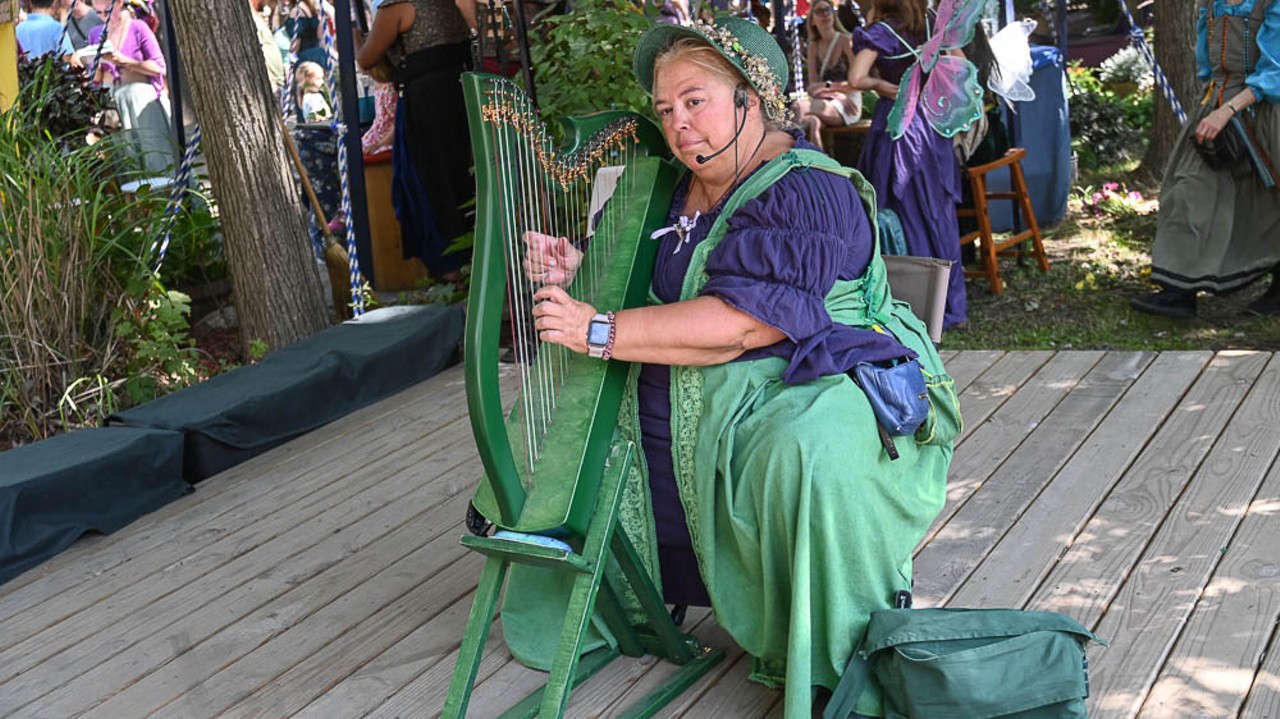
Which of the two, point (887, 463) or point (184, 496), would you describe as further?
point (184, 496)

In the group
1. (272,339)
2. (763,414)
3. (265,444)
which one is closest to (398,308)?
(272,339)

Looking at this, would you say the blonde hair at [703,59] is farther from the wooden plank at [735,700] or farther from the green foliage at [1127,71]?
the green foliage at [1127,71]

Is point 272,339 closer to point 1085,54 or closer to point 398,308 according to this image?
point 398,308

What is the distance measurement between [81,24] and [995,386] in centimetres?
Result: 758

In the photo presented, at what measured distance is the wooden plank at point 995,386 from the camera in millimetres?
3932

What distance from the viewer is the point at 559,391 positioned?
7.77 feet

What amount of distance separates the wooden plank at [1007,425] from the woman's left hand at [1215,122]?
1022 millimetres

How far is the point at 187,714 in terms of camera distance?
2582mm

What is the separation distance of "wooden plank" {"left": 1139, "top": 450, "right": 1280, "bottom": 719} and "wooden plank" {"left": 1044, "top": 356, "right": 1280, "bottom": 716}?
0.03 meters

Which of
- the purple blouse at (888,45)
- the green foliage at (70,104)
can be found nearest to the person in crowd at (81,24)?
the green foliage at (70,104)

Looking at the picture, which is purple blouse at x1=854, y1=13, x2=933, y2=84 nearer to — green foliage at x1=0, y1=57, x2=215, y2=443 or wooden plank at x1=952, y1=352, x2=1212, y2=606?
wooden plank at x1=952, y1=352, x2=1212, y2=606

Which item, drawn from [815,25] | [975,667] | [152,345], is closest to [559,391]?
[975,667]

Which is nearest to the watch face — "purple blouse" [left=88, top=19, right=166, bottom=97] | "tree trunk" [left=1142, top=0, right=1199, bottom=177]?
"tree trunk" [left=1142, top=0, right=1199, bottom=177]

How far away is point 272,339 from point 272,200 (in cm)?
51
